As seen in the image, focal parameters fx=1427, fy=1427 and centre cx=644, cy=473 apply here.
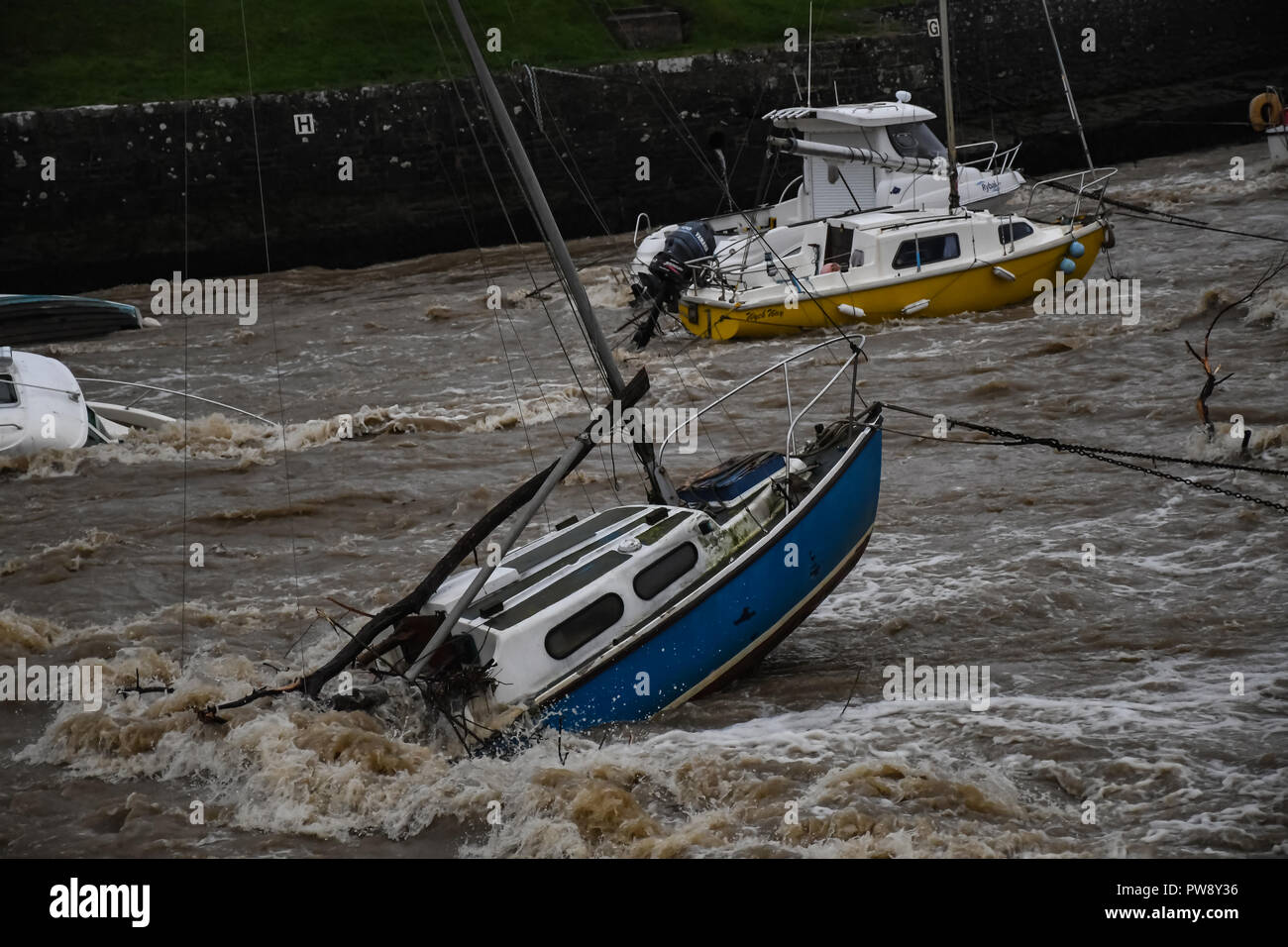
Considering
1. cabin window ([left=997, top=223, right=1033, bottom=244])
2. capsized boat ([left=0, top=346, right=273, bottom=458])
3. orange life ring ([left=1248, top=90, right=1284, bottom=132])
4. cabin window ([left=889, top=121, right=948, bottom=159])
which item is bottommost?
capsized boat ([left=0, top=346, right=273, bottom=458])

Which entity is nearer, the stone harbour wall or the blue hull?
the blue hull

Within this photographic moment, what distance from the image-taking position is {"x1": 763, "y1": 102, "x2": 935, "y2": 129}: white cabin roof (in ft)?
91.7

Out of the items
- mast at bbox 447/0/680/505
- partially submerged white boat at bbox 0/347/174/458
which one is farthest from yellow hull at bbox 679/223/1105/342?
mast at bbox 447/0/680/505

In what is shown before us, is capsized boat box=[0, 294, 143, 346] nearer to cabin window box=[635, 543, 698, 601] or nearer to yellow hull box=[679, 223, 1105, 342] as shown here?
Result: yellow hull box=[679, 223, 1105, 342]

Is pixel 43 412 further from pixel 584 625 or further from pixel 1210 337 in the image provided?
pixel 1210 337

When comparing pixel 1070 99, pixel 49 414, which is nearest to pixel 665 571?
pixel 49 414

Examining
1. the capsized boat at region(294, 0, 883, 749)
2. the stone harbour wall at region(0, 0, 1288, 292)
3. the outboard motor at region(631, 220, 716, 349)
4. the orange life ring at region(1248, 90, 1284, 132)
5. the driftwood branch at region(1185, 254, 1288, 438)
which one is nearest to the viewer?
the capsized boat at region(294, 0, 883, 749)

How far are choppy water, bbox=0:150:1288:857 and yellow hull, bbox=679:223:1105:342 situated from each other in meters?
0.37

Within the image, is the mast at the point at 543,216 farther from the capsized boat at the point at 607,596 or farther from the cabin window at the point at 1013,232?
the cabin window at the point at 1013,232

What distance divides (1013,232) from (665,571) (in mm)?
15680

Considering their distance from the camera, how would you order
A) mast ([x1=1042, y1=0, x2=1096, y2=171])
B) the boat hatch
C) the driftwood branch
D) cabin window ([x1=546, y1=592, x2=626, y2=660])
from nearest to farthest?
cabin window ([x1=546, y1=592, x2=626, y2=660]) → the boat hatch → the driftwood branch → mast ([x1=1042, y1=0, x2=1096, y2=171])

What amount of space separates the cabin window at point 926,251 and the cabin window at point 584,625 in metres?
14.5

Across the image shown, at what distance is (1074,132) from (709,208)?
10011 millimetres

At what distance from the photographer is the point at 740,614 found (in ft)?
36.7
